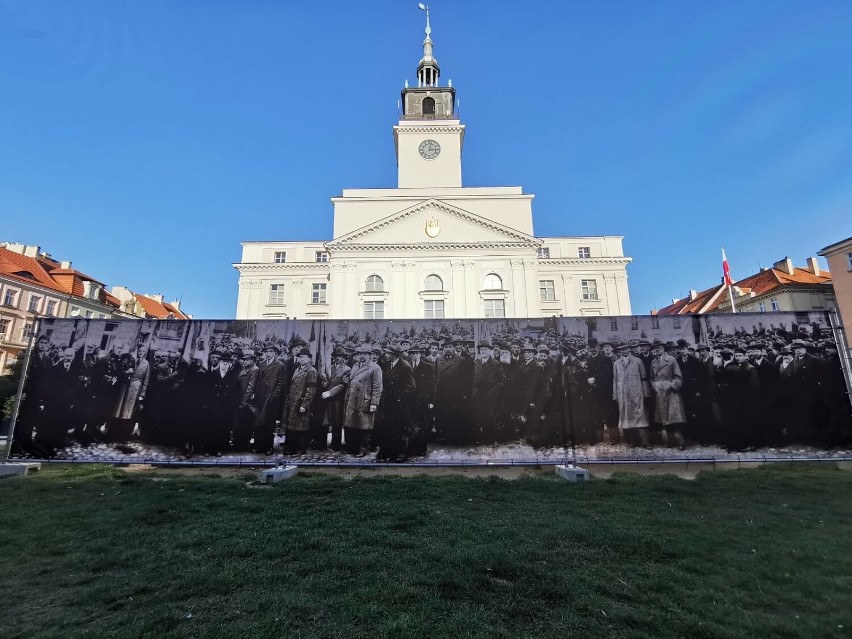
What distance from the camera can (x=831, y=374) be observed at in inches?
484

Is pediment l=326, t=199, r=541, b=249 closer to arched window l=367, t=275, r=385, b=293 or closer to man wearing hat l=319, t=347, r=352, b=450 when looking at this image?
arched window l=367, t=275, r=385, b=293

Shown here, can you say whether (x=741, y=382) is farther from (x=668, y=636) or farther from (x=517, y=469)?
(x=668, y=636)

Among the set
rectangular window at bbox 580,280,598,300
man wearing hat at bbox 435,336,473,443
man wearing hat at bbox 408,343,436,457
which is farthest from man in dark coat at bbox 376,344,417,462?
rectangular window at bbox 580,280,598,300

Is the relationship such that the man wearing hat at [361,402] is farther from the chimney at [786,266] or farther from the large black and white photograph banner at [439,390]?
the chimney at [786,266]

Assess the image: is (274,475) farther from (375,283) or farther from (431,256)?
(431,256)

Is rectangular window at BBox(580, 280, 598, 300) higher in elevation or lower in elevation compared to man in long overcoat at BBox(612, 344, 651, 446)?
higher

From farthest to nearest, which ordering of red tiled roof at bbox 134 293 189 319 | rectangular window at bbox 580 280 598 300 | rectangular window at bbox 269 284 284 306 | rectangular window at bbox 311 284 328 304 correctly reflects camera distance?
1. red tiled roof at bbox 134 293 189 319
2. rectangular window at bbox 311 284 328 304
3. rectangular window at bbox 269 284 284 306
4. rectangular window at bbox 580 280 598 300

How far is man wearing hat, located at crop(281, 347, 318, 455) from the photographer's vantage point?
39.2 feet

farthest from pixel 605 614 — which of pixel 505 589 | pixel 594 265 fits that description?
pixel 594 265

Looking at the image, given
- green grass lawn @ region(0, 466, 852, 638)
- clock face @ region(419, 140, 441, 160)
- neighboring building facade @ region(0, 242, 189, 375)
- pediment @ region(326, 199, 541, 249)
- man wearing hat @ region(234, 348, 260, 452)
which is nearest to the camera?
green grass lawn @ region(0, 466, 852, 638)

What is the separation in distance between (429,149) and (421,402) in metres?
35.4

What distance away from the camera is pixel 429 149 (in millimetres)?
41656

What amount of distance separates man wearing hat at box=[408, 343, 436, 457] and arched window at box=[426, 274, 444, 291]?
22.0 meters

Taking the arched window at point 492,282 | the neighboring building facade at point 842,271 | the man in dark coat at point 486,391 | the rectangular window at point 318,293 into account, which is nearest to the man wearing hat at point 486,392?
the man in dark coat at point 486,391
